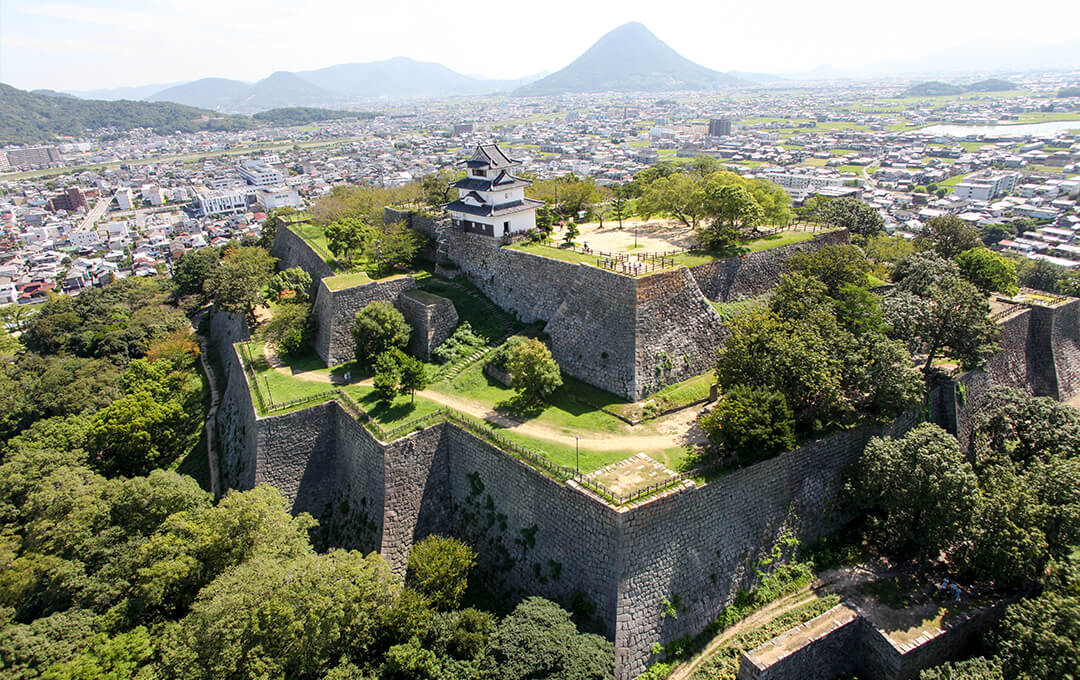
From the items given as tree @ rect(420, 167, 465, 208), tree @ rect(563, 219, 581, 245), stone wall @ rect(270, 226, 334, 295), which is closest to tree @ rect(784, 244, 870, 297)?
tree @ rect(563, 219, 581, 245)

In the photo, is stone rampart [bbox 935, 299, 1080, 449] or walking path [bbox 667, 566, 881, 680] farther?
stone rampart [bbox 935, 299, 1080, 449]

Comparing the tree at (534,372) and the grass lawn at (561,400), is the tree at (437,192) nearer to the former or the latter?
the grass lawn at (561,400)

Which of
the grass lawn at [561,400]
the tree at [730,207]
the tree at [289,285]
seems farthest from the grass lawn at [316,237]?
the tree at [730,207]

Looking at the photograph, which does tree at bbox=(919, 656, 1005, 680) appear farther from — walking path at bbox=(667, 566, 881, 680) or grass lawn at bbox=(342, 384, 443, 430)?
grass lawn at bbox=(342, 384, 443, 430)

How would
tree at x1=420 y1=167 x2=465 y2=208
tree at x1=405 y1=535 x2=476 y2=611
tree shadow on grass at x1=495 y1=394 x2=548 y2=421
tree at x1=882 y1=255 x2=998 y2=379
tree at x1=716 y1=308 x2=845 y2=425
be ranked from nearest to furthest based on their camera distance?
1. tree at x1=405 y1=535 x2=476 y2=611
2. tree at x1=716 y1=308 x2=845 y2=425
3. tree shadow on grass at x1=495 y1=394 x2=548 y2=421
4. tree at x1=882 y1=255 x2=998 y2=379
5. tree at x1=420 y1=167 x2=465 y2=208

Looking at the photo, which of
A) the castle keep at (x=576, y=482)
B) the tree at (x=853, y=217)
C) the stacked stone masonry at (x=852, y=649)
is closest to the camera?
the stacked stone masonry at (x=852, y=649)

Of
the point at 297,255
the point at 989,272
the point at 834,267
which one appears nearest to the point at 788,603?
the point at 834,267

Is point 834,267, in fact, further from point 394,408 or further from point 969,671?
point 394,408
